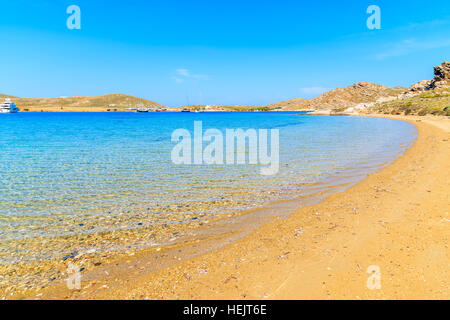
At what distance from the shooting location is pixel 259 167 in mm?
13922

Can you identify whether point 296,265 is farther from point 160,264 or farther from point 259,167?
point 259,167

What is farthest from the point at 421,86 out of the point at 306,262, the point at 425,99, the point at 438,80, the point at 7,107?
the point at 7,107

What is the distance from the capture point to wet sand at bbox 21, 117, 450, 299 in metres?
3.93

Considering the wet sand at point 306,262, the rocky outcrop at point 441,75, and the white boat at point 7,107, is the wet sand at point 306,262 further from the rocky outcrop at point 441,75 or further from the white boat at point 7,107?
the white boat at point 7,107

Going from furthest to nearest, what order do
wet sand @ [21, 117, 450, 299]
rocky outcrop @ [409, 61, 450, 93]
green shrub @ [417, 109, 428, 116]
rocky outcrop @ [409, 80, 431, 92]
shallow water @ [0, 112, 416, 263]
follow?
rocky outcrop @ [409, 80, 431, 92]
rocky outcrop @ [409, 61, 450, 93]
green shrub @ [417, 109, 428, 116]
shallow water @ [0, 112, 416, 263]
wet sand @ [21, 117, 450, 299]

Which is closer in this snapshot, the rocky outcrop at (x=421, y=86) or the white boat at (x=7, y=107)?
the rocky outcrop at (x=421, y=86)

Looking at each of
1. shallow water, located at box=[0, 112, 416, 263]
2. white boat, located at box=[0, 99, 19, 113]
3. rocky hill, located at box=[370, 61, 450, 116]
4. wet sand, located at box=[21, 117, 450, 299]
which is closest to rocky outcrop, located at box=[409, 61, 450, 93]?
rocky hill, located at box=[370, 61, 450, 116]

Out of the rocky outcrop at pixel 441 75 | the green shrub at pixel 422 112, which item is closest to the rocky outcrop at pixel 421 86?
the rocky outcrop at pixel 441 75

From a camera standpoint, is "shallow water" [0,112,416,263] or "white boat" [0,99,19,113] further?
"white boat" [0,99,19,113]

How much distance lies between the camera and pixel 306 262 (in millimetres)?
4684

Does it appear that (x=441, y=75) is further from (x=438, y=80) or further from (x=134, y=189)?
(x=134, y=189)

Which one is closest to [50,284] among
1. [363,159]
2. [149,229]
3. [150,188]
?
[149,229]

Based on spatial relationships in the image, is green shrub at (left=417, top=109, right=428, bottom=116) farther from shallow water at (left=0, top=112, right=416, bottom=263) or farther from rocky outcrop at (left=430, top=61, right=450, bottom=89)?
rocky outcrop at (left=430, top=61, right=450, bottom=89)

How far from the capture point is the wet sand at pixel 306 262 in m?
3.93
